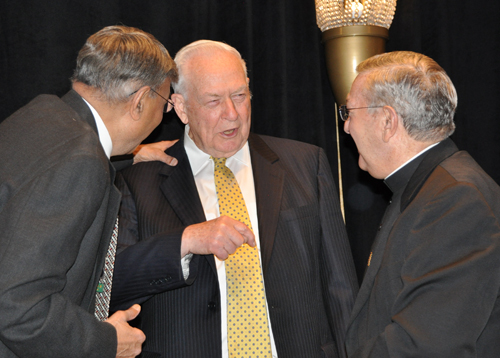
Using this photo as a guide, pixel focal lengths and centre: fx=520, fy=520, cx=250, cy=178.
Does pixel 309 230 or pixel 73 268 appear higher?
pixel 73 268

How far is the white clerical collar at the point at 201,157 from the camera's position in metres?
2.26

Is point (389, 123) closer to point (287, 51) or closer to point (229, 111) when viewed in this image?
point (229, 111)

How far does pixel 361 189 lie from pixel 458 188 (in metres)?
1.76

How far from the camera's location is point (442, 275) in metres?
1.35

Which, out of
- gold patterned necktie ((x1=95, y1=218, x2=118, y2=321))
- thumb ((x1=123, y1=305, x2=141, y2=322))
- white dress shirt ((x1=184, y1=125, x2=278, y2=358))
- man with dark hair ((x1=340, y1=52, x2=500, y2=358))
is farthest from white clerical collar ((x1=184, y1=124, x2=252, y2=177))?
thumb ((x1=123, y1=305, x2=141, y2=322))

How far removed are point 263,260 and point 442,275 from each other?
791 mm

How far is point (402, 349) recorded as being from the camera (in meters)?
1.38

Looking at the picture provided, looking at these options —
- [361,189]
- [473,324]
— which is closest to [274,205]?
[473,324]

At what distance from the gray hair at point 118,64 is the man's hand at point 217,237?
52cm

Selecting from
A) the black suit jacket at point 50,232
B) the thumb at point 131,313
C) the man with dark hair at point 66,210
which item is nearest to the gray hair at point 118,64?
the man with dark hair at point 66,210

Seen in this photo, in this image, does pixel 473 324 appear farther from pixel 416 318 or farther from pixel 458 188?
pixel 458 188

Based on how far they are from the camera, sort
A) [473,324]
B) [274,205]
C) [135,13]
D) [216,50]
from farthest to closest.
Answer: [135,13] → [216,50] → [274,205] → [473,324]

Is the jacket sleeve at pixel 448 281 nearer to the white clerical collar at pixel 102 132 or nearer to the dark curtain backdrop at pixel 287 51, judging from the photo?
the white clerical collar at pixel 102 132

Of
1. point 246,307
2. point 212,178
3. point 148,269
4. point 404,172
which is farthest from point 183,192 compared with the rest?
point 404,172
